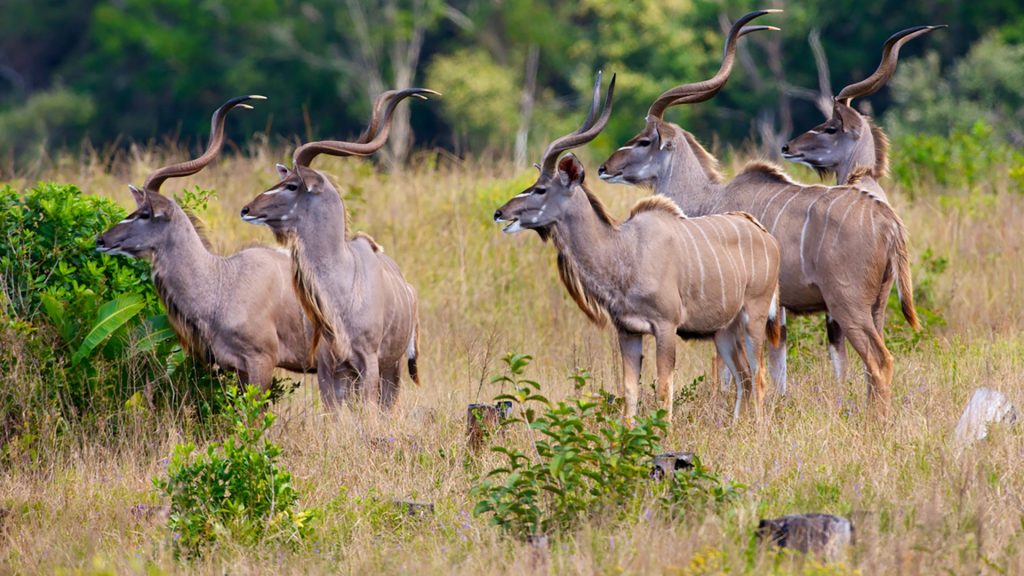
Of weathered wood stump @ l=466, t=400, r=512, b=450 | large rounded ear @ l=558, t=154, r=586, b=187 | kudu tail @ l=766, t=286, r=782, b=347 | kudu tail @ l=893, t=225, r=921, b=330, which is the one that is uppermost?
large rounded ear @ l=558, t=154, r=586, b=187

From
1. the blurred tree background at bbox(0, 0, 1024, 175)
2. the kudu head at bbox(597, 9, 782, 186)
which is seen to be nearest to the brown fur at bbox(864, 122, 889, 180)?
the kudu head at bbox(597, 9, 782, 186)

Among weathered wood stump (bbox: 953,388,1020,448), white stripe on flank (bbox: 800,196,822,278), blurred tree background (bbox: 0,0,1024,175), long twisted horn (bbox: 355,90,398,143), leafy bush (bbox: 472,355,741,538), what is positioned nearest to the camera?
leafy bush (bbox: 472,355,741,538)

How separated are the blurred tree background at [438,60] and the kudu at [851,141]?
1483 centimetres

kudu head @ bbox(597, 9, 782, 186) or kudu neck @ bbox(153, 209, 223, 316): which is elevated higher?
kudu head @ bbox(597, 9, 782, 186)

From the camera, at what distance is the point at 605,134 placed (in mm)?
26047

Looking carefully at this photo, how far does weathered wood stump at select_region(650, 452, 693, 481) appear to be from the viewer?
5734 millimetres

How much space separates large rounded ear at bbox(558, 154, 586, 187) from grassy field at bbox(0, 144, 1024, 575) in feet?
3.59

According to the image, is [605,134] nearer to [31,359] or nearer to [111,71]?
[111,71]

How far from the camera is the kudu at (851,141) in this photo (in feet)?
28.9

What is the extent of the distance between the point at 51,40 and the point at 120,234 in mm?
27291

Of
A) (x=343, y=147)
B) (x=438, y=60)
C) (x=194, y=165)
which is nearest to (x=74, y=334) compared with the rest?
(x=194, y=165)

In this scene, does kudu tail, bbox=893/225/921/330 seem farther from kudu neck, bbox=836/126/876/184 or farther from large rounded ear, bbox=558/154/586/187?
large rounded ear, bbox=558/154/586/187

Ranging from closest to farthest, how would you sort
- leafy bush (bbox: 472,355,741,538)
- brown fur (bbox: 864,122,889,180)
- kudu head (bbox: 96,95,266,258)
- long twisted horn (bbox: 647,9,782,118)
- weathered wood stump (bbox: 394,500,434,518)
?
leafy bush (bbox: 472,355,741,538)
weathered wood stump (bbox: 394,500,434,518)
kudu head (bbox: 96,95,266,258)
long twisted horn (bbox: 647,9,782,118)
brown fur (bbox: 864,122,889,180)

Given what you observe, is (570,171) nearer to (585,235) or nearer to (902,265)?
(585,235)
